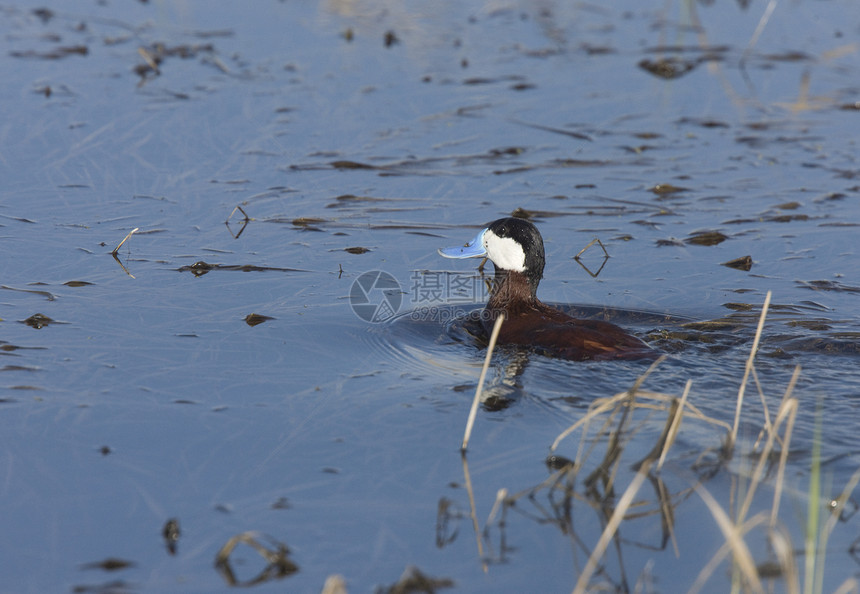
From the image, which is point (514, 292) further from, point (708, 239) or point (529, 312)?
point (708, 239)

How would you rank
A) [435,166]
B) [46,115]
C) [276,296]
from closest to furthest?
[276,296] → [435,166] → [46,115]

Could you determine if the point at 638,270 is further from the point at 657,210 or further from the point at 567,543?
the point at 567,543

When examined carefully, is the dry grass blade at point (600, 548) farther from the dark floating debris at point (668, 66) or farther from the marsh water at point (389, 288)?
the dark floating debris at point (668, 66)

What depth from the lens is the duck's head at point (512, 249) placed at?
20.0ft

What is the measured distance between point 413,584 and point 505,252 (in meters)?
3.52

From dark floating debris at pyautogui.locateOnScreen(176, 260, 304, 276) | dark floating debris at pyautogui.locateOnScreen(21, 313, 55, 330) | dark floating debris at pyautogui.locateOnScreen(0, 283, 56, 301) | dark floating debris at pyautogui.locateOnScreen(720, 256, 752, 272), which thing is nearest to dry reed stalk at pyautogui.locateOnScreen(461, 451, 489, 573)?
dark floating debris at pyautogui.locateOnScreen(21, 313, 55, 330)

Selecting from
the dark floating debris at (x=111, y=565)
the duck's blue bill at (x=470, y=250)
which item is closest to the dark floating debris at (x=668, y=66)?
the duck's blue bill at (x=470, y=250)

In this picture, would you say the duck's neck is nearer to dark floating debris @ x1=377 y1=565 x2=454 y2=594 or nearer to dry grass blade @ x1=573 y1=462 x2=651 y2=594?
dry grass blade @ x1=573 y1=462 x2=651 y2=594

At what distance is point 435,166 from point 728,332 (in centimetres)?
359

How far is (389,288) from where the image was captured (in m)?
6.36

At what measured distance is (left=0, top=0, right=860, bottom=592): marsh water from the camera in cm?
336

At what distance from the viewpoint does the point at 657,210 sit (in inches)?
303

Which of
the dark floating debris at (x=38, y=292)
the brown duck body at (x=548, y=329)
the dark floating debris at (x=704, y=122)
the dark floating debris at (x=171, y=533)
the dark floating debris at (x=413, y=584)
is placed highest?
the dark floating debris at (x=704, y=122)

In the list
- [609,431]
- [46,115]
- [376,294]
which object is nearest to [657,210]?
[376,294]
